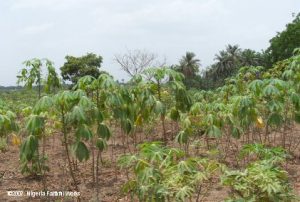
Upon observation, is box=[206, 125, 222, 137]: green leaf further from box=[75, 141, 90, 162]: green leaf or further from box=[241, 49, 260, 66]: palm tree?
box=[241, 49, 260, 66]: palm tree

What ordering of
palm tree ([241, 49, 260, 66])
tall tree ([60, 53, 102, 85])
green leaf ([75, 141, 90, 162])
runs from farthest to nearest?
palm tree ([241, 49, 260, 66]) < tall tree ([60, 53, 102, 85]) < green leaf ([75, 141, 90, 162])

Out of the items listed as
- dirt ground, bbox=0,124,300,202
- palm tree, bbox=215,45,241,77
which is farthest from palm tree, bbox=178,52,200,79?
dirt ground, bbox=0,124,300,202

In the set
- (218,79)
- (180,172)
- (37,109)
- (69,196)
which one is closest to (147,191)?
(180,172)

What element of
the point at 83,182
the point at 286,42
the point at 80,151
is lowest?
the point at 83,182

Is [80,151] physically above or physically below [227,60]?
below

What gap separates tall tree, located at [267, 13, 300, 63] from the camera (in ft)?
106

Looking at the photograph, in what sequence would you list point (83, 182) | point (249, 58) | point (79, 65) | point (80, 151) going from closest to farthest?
point (80, 151) → point (83, 182) → point (79, 65) → point (249, 58)

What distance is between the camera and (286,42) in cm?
3306

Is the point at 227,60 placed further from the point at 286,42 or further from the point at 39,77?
the point at 39,77

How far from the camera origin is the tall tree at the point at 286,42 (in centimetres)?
3222

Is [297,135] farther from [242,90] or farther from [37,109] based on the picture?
[37,109]

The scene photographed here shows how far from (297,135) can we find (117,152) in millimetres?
4173

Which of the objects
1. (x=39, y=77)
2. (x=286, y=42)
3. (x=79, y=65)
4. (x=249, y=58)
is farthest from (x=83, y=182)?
(x=249, y=58)

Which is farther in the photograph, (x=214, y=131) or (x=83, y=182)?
(x=83, y=182)
